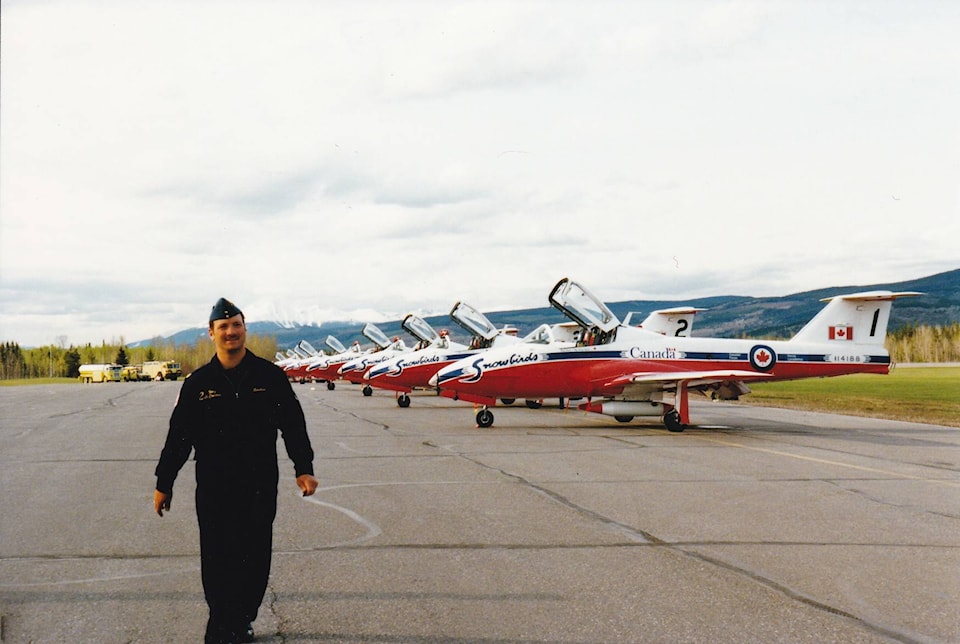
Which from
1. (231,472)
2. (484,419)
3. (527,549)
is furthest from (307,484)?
(484,419)

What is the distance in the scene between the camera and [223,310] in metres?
4.96

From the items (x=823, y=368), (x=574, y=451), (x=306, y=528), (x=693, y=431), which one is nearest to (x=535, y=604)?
(x=306, y=528)

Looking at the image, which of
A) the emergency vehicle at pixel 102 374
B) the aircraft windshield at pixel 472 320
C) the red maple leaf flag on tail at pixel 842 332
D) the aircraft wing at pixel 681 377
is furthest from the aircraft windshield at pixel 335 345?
the emergency vehicle at pixel 102 374

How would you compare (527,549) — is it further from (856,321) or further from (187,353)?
(187,353)

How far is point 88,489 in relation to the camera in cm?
1032

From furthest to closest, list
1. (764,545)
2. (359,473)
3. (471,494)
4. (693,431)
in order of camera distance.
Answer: (693,431), (359,473), (471,494), (764,545)

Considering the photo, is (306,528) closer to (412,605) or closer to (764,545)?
(412,605)

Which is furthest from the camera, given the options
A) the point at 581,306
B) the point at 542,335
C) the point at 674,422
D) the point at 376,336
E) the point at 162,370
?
the point at 162,370

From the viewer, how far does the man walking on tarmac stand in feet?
15.5

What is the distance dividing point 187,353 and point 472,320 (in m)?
169

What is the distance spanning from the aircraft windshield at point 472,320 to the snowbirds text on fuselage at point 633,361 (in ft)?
20.9

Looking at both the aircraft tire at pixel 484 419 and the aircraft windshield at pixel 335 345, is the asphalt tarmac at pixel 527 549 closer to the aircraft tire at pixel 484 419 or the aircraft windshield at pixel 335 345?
the aircraft tire at pixel 484 419

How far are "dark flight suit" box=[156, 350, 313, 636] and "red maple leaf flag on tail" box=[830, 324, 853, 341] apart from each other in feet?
58.5

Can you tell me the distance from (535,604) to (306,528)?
3197 millimetres
